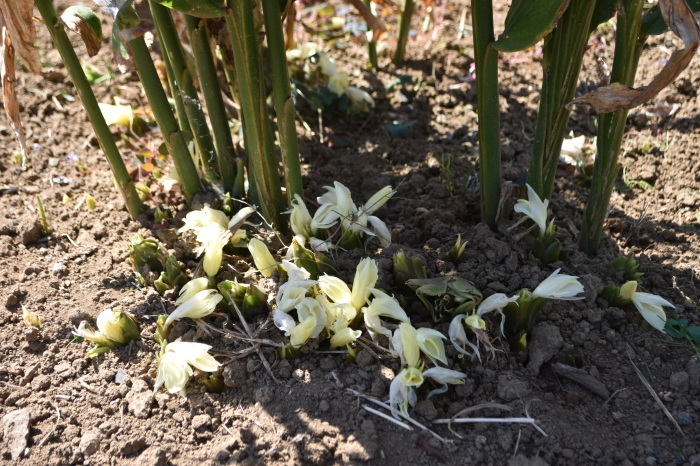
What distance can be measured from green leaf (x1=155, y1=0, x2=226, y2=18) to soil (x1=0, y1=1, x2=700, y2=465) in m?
0.66

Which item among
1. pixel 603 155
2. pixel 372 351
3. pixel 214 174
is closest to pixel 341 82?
pixel 214 174

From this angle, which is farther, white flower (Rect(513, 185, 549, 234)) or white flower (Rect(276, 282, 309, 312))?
white flower (Rect(513, 185, 549, 234))

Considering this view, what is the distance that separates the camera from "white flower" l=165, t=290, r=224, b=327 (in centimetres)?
147

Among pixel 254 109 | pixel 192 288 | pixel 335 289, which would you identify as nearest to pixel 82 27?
pixel 254 109

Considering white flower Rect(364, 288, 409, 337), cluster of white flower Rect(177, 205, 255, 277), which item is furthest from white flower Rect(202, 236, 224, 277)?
white flower Rect(364, 288, 409, 337)

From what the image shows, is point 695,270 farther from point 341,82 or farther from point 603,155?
point 341,82

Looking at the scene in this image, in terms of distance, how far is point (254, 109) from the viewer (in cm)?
161

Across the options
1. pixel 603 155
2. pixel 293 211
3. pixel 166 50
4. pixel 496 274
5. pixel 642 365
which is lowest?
pixel 642 365

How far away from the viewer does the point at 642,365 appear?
56.1 inches

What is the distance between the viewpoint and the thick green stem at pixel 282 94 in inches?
60.2

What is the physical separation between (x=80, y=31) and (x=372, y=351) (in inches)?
42.6

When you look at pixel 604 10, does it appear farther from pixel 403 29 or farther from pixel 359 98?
pixel 403 29

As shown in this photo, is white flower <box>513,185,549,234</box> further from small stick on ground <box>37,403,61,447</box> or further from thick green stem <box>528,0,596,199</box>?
small stick on ground <box>37,403,61,447</box>

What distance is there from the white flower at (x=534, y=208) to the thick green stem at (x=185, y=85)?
36.8 inches
